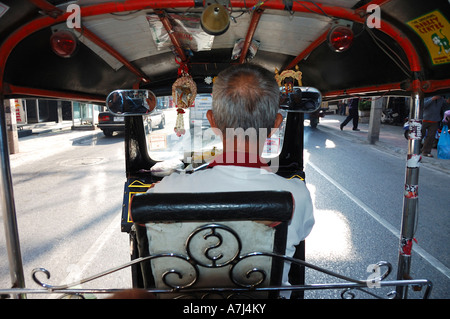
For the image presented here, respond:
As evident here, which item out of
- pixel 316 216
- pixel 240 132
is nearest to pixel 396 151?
pixel 316 216

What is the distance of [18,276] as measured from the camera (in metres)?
1.92

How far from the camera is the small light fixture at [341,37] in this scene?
209 centimetres

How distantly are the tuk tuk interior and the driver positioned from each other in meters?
0.30

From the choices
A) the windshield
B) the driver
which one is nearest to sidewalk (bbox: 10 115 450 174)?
the windshield

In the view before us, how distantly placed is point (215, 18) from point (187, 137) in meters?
1.83

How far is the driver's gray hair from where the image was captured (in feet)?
4.41

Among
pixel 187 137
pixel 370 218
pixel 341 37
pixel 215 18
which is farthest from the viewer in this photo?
pixel 370 218

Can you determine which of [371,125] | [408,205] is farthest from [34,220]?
[371,125]

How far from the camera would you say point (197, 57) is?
311 cm

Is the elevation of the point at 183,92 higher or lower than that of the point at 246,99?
higher

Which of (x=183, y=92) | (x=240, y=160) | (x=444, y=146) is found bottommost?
(x=444, y=146)

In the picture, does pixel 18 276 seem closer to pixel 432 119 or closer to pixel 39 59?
pixel 39 59

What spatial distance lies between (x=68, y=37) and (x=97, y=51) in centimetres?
59

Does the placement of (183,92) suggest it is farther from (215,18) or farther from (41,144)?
(41,144)
